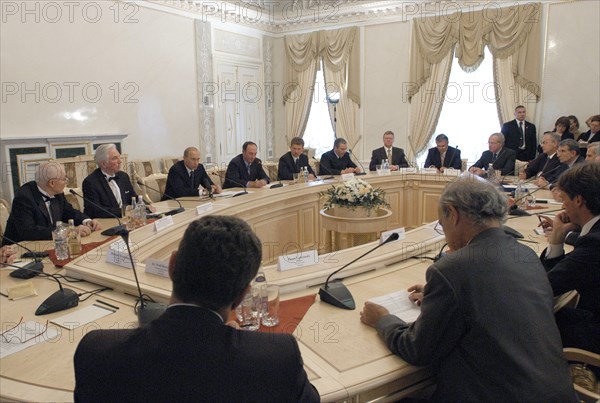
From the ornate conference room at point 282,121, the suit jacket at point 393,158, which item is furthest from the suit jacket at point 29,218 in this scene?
the suit jacket at point 393,158

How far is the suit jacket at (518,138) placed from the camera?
682 centimetres

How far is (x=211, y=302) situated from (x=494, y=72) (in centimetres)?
730

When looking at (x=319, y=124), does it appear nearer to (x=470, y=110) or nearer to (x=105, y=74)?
(x=470, y=110)

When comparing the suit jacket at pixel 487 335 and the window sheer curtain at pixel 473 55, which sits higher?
the window sheer curtain at pixel 473 55

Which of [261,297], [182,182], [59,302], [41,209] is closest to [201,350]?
[261,297]

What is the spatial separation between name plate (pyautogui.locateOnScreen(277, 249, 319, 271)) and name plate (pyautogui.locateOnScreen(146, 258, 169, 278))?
47cm

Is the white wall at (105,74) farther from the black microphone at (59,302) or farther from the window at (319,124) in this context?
the black microphone at (59,302)

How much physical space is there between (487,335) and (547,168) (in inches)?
164

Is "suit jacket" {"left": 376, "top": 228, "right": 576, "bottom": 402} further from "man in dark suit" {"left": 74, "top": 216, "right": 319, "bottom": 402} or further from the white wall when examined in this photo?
the white wall

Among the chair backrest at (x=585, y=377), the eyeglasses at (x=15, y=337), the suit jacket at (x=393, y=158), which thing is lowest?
the chair backrest at (x=585, y=377)

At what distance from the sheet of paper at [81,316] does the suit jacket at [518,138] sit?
6.50 meters

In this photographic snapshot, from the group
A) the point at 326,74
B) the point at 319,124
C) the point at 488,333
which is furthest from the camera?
the point at 319,124

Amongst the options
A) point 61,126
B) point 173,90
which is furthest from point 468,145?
point 61,126

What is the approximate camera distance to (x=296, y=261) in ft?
6.72
